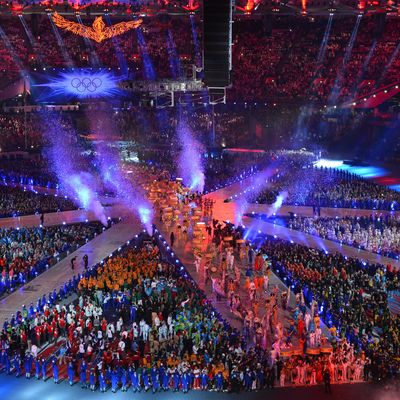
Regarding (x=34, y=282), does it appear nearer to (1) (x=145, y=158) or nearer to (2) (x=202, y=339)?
(2) (x=202, y=339)

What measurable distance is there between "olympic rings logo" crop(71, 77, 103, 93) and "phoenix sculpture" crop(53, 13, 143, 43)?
14.3ft

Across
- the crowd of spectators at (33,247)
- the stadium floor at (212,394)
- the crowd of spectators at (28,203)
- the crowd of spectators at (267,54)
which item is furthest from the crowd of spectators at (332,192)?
the stadium floor at (212,394)

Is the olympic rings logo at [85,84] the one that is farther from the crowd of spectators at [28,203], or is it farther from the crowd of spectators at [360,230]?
the crowd of spectators at [360,230]

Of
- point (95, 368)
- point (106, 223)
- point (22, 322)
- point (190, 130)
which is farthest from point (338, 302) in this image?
point (190, 130)

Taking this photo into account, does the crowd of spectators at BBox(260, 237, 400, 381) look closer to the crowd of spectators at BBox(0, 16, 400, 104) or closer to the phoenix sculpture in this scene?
the crowd of spectators at BBox(0, 16, 400, 104)

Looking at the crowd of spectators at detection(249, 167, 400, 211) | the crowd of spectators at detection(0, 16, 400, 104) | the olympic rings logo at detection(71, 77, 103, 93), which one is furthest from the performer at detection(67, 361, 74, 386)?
the crowd of spectators at detection(0, 16, 400, 104)

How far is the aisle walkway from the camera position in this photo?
20906mm

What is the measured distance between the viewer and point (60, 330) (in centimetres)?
1842

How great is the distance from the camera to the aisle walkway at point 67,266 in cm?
2091

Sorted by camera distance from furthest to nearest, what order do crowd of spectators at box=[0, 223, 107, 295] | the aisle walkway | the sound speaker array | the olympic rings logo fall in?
the olympic rings logo → crowd of spectators at box=[0, 223, 107, 295] → the aisle walkway → the sound speaker array

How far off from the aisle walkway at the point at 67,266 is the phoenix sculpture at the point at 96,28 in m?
19.3

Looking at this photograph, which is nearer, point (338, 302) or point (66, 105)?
point (338, 302)

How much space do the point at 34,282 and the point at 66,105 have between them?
22962 millimetres

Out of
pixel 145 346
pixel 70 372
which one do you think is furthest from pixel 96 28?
pixel 70 372
